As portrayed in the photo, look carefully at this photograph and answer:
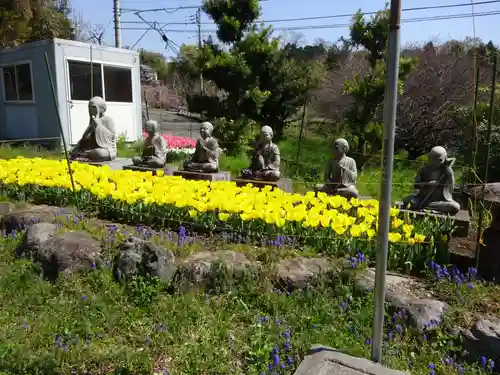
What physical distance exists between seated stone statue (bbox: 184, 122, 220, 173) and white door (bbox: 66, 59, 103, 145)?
597cm

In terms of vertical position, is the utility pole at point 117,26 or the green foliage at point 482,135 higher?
the utility pole at point 117,26

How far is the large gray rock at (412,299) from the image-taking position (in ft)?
9.62

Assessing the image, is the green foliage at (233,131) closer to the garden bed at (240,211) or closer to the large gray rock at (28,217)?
the garden bed at (240,211)

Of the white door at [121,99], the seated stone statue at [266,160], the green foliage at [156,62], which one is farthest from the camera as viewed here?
the green foliage at [156,62]

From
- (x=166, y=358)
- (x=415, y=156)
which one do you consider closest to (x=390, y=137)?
(x=166, y=358)

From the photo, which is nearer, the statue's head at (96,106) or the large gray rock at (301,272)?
the large gray rock at (301,272)

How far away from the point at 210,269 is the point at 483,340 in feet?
6.56

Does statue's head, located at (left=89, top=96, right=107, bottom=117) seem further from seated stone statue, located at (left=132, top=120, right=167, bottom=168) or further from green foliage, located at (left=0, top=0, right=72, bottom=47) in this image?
green foliage, located at (left=0, top=0, right=72, bottom=47)

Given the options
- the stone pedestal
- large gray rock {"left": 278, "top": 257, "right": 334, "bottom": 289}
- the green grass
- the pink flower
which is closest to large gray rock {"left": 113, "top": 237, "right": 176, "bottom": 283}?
the green grass

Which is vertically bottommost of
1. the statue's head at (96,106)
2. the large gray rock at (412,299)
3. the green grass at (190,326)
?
the green grass at (190,326)

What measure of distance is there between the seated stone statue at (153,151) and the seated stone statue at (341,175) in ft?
11.3

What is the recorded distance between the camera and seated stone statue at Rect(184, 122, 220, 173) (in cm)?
771

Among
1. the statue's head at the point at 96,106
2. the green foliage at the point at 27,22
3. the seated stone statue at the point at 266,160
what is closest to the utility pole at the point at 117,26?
the green foliage at the point at 27,22

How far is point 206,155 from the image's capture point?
25.6 ft
